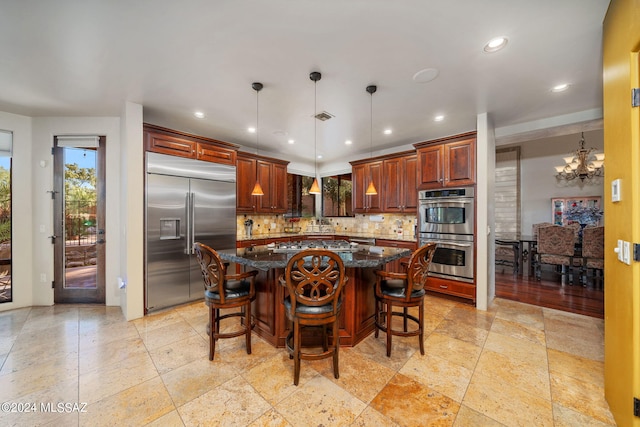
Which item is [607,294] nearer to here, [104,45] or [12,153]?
[104,45]

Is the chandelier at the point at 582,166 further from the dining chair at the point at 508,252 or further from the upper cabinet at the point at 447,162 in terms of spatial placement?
the upper cabinet at the point at 447,162

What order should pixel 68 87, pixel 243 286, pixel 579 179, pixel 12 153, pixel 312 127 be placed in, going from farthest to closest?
pixel 579 179, pixel 312 127, pixel 12 153, pixel 68 87, pixel 243 286

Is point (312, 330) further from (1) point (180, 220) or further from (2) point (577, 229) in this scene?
(2) point (577, 229)

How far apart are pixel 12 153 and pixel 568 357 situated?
697 centimetres

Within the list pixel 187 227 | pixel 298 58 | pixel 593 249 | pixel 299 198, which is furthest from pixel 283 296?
pixel 593 249

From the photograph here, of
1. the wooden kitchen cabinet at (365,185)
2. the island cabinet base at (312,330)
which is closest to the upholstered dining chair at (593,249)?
the wooden kitchen cabinet at (365,185)

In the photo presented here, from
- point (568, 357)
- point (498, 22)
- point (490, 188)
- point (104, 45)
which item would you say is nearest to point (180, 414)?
point (104, 45)

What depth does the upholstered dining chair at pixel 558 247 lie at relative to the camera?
452 cm

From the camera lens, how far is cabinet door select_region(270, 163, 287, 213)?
198 inches

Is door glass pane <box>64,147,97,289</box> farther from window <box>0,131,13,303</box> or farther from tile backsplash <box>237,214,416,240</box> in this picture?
tile backsplash <box>237,214,416,240</box>

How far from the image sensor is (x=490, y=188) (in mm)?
3615

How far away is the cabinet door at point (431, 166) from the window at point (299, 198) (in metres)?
2.73

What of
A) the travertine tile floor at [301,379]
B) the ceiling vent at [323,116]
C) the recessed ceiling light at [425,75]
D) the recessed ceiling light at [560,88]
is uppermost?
the recessed ceiling light at [425,75]

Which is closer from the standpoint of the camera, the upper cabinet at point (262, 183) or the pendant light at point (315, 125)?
the pendant light at point (315, 125)
